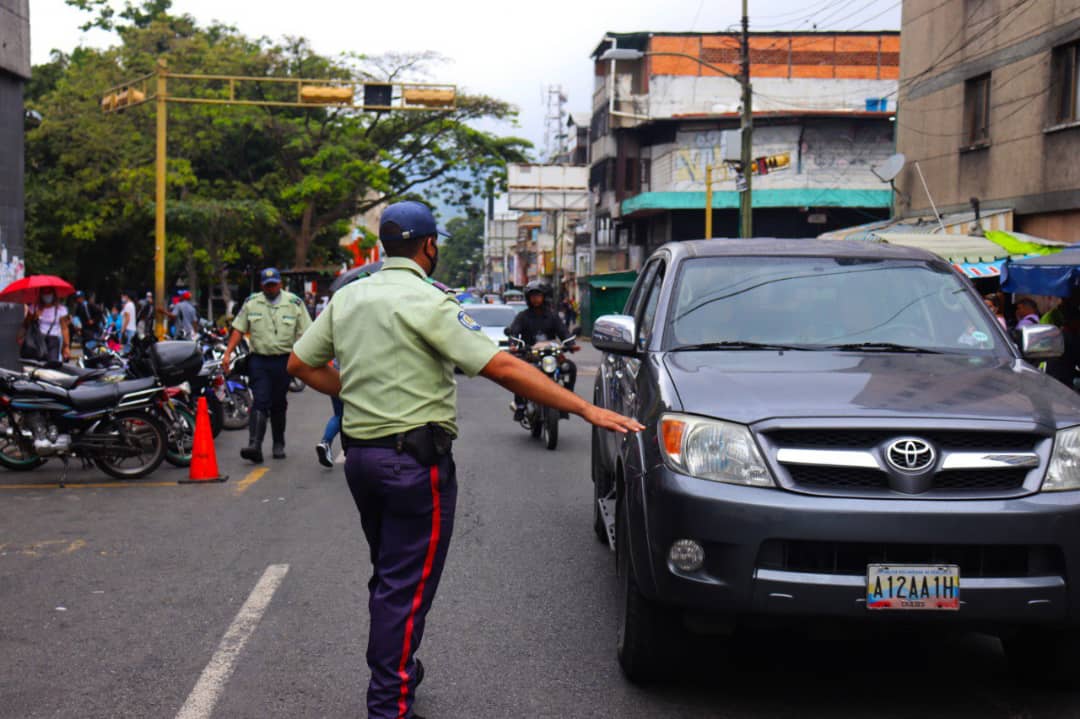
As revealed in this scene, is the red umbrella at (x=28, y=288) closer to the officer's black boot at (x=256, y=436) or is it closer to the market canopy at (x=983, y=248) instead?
the officer's black boot at (x=256, y=436)

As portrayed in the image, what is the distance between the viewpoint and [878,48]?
54125 mm

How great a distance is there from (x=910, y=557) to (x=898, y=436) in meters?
0.43

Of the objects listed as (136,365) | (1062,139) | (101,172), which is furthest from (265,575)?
(101,172)

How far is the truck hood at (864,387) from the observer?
4.32 m

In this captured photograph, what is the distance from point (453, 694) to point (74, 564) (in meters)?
3.52

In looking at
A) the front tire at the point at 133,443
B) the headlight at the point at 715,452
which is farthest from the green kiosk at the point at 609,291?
the headlight at the point at 715,452

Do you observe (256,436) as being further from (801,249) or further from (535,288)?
(801,249)

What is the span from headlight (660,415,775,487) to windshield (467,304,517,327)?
2354 centimetres

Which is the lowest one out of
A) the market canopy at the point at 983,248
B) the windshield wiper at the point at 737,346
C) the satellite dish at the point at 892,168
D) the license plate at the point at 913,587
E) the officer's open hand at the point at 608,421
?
the license plate at the point at 913,587

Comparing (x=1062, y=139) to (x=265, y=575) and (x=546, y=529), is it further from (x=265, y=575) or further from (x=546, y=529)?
(x=265, y=575)

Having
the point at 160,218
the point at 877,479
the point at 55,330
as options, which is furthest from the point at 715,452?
the point at 160,218

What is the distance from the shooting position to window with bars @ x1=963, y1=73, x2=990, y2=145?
2278 cm

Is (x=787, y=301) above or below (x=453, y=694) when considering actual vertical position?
above

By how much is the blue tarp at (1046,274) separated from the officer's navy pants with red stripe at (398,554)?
10.6 m
